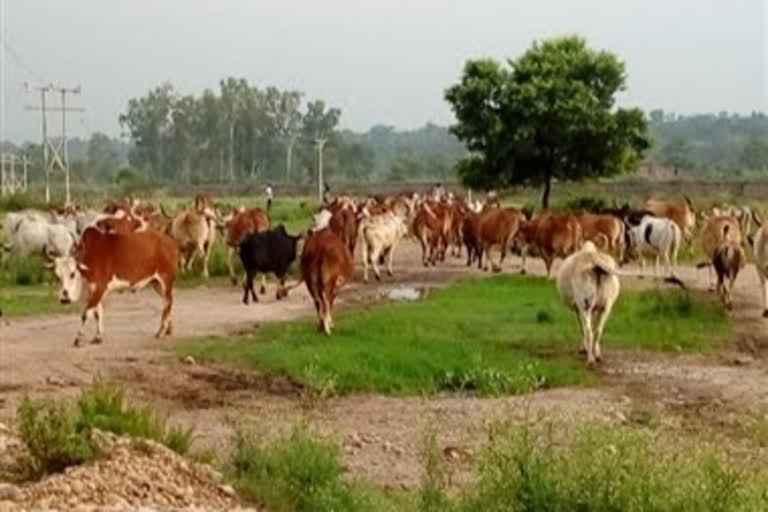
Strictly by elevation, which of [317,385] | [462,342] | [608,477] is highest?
[608,477]

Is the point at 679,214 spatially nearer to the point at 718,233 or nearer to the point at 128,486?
the point at 718,233

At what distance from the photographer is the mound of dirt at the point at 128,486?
9.91 meters

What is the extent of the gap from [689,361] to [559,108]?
25.1 meters

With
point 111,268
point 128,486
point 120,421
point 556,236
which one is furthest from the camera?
point 556,236

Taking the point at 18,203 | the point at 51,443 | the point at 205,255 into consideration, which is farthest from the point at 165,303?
the point at 18,203

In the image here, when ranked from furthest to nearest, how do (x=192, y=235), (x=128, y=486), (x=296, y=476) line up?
1. (x=192, y=235)
2. (x=296, y=476)
3. (x=128, y=486)

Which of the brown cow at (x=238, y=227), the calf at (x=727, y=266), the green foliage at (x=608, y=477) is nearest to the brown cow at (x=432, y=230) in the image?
the brown cow at (x=238, y=227)

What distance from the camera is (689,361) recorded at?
63.7 ft

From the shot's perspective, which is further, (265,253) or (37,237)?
(37,237)

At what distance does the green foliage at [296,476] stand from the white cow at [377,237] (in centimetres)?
1815

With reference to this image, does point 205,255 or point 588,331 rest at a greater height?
point 205,255

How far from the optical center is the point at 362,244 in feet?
102

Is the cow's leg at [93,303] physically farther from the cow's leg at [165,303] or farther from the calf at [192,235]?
the calf at [192,235]

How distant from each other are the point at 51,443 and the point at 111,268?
28.3ft
